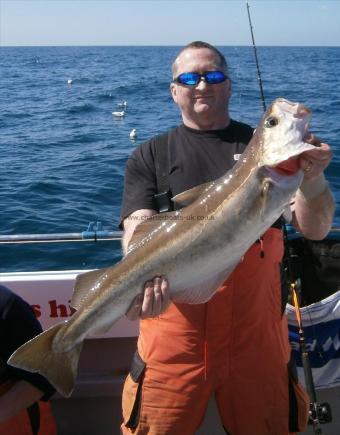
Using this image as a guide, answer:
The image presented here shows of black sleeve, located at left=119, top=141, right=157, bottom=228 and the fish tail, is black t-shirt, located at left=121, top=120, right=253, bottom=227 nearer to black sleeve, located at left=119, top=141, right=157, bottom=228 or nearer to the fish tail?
black sleeve, located at left=119, top=141, right=157, bottom=228

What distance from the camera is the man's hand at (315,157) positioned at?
2666 millimetres

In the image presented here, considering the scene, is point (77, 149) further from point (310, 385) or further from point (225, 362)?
point (225, 362)

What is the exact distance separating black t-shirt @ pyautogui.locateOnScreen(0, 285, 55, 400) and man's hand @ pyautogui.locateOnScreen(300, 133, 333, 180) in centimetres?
177

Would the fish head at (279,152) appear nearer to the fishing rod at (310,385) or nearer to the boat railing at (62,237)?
the fishing rod at (310,385)

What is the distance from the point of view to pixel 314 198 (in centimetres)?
311

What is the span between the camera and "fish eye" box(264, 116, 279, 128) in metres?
2.70

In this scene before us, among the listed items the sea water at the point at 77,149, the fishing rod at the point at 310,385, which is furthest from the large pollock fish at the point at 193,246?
the sea water at the point at 77,149

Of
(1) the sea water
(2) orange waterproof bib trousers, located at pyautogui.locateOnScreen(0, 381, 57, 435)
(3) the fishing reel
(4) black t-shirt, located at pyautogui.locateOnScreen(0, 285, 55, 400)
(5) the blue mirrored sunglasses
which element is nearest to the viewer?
(4) black t-shirt, located at pyautogui.locateOnScreen(0, 285, 55, 400)

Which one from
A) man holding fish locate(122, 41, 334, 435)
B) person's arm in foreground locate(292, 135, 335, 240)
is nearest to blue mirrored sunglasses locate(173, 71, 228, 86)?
man holding fish locate(122, 41, 334, 435)

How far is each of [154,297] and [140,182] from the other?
0.89 metres

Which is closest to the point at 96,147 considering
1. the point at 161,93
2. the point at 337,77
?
the point at 161,93

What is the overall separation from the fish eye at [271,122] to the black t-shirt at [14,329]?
5.62 ft

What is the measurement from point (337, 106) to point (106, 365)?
19.2 metres

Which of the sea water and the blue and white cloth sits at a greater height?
the sea water
